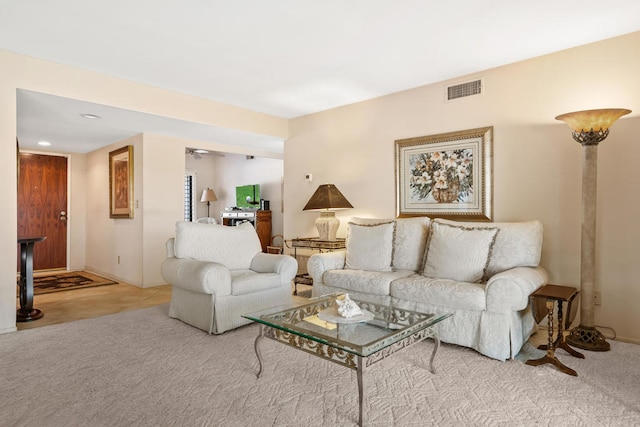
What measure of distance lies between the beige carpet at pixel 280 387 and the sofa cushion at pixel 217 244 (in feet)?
2.89

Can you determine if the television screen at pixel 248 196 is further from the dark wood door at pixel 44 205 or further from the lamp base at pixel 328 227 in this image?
the lamp base at pixel 328 227

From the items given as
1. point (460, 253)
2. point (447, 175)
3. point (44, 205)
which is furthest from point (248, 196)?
point (460, 253)

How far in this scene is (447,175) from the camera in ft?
12.8

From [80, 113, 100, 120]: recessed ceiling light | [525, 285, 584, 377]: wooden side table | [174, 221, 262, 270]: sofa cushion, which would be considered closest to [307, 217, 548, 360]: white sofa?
[525, 285, 584, 377]: wooden side table

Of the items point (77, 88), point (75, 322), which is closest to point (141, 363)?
point (75, 322)

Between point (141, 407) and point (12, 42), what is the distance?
9.85 ft

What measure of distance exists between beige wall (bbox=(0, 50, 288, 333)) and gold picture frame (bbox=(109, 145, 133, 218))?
0.17 meters

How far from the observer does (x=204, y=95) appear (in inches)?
172

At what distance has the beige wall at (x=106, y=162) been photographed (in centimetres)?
315

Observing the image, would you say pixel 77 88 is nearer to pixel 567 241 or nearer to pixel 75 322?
pixel 75 322

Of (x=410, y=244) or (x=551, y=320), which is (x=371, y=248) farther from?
(x=551, y=320)

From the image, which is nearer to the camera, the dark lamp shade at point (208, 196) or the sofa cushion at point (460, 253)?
the sofa cushion at point (460, 253)

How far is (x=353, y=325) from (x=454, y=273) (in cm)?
124

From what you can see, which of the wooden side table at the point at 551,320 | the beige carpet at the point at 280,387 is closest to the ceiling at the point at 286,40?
the wooden side table at the point at 551,320
